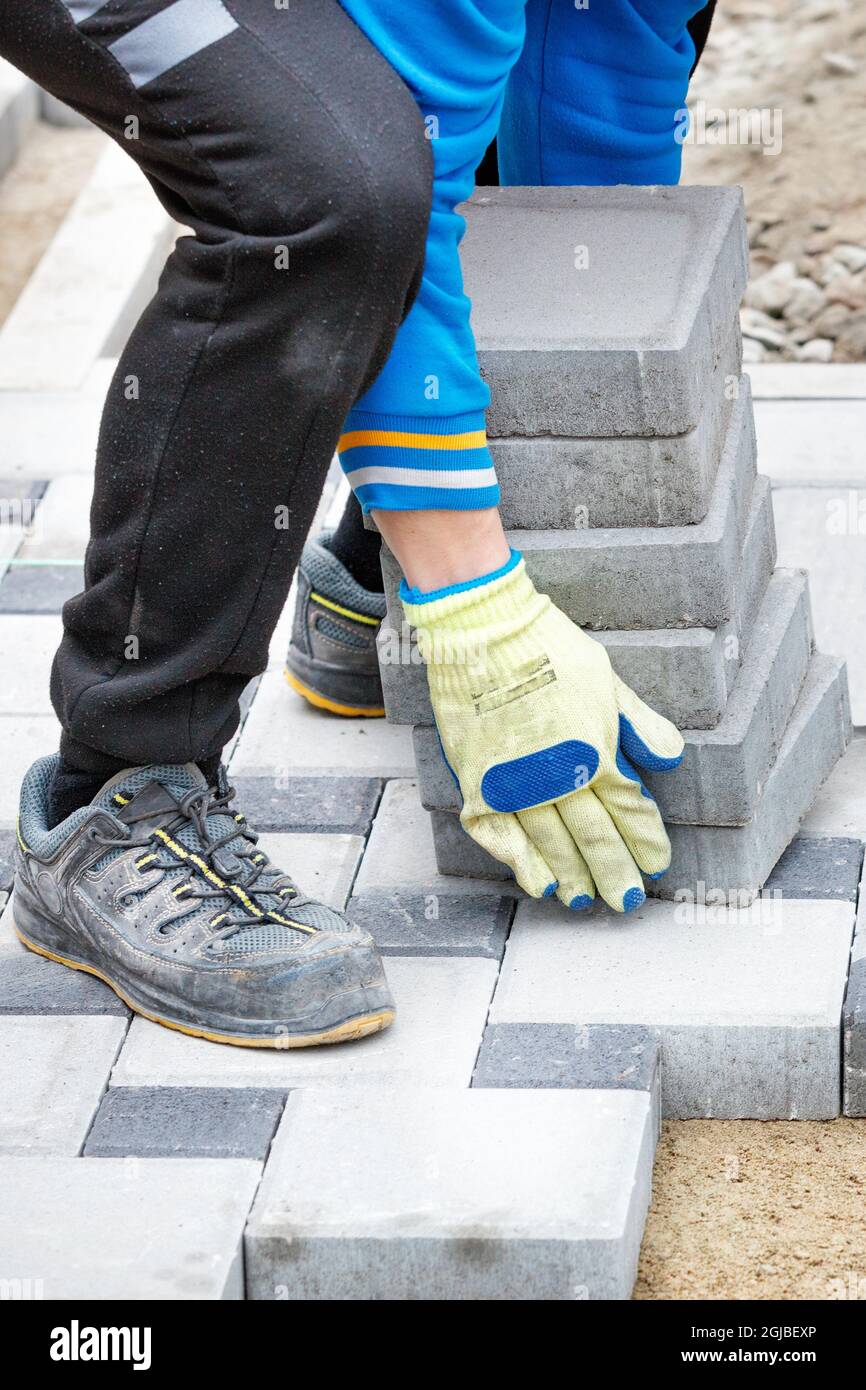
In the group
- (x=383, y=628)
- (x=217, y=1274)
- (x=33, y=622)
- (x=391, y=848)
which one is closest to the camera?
(x=217, y=1274)

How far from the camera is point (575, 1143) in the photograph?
6.21 feet

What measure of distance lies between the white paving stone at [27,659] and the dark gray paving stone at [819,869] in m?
1.09

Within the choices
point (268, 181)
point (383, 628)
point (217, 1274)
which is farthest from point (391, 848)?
point (268, 181)

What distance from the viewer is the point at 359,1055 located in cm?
206

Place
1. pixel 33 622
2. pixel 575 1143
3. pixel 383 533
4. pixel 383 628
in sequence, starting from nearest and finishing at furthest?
pixel 575 1143, pixel 383 533, pixel 383 628, pixel 33 622

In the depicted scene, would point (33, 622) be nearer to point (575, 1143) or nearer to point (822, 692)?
point (822, 692)

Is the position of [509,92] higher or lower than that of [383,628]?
higher

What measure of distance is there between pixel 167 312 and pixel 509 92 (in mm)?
787

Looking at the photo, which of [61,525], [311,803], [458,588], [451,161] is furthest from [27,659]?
[451,161]

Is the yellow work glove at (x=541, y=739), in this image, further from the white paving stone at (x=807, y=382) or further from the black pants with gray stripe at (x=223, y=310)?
the white paving stone at (x=807, y=382)

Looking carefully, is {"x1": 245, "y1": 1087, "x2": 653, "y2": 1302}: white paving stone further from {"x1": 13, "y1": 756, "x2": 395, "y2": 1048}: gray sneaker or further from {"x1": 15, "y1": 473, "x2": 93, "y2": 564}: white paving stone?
{"x1": 15, "y1": 473, "x2": 93, "y2": 564}: white paving stone

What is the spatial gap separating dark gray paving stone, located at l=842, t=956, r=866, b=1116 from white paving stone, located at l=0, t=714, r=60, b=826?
3.65ft

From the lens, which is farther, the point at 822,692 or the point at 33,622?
the point at 33,622

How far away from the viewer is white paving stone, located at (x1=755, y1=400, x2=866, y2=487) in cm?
329
